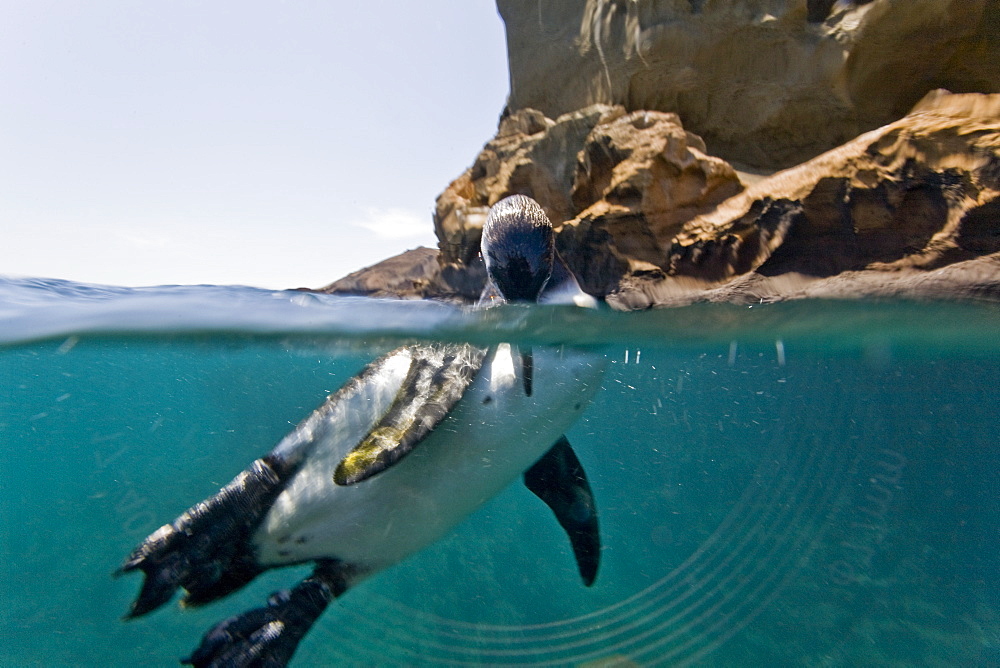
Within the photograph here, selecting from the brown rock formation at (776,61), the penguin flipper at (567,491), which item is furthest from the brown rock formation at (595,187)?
the penguin flipper at (567,491)

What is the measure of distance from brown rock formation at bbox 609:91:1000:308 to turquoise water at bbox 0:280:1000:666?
0.61m

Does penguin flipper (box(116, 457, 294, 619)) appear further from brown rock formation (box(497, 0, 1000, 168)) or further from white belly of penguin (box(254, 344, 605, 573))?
brown rock formation (box(497, 0, 1000, 168))

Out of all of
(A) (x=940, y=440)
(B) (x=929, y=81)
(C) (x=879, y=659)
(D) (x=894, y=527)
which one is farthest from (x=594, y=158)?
(A) (x=940, y=440)

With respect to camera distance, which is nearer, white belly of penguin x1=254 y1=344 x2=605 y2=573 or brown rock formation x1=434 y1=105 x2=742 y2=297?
white belly of penguin x1=254 y1=344 x2=605 y2=573

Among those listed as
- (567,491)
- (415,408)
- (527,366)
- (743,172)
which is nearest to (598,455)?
(743,172)

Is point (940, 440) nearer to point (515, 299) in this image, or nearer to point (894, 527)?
point (894, 527)

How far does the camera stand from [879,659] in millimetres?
7793

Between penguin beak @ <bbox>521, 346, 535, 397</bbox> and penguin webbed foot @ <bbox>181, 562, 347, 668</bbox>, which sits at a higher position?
penguin beak @ <bbox>521, 346, 535, 397</bbox>

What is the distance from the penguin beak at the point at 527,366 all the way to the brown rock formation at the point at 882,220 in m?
3.40

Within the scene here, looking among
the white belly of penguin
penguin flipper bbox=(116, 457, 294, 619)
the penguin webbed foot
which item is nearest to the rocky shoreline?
the white belly of penguin

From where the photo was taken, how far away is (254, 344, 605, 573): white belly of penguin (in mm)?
3771

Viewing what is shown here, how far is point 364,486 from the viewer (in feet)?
12.2

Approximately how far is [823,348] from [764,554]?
392 centimetres

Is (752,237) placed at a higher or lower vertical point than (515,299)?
higher
